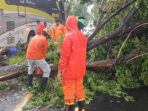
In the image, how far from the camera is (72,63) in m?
4.41

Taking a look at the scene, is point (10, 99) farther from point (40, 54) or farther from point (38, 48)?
point (38, 48)

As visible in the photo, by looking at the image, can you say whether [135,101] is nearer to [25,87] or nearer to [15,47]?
[25,87]

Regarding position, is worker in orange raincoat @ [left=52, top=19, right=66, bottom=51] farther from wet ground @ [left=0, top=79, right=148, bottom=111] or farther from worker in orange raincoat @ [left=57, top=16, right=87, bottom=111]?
worker in orange raincoat @ [left=57, top=16, right=87, bottom=111]

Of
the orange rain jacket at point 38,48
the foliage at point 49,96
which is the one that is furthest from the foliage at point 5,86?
the orange rain jacket at point 38,48

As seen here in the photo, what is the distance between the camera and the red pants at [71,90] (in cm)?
445

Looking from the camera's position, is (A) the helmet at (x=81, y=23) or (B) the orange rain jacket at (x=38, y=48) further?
(A) the helmet at (x=81, y=23)

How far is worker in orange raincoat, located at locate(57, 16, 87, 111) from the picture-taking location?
439 centimetres

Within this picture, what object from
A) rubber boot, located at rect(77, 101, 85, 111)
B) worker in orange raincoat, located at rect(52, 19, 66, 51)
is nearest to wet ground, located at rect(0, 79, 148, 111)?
rubber boot, located at rect(77, 101, 85, 111)

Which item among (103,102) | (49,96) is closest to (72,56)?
(49,96)

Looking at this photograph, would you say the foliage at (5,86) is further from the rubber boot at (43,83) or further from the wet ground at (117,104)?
the wet ground at (117,104)

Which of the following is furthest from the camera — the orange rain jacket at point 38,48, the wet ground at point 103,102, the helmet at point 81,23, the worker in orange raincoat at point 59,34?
the worker in orange raincoat at point 59,34

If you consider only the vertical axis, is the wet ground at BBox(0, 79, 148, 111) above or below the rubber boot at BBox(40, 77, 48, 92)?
below

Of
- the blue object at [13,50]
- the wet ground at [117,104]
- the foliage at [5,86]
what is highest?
the blue object at [13,50]

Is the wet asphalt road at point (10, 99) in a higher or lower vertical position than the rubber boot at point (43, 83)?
lower
